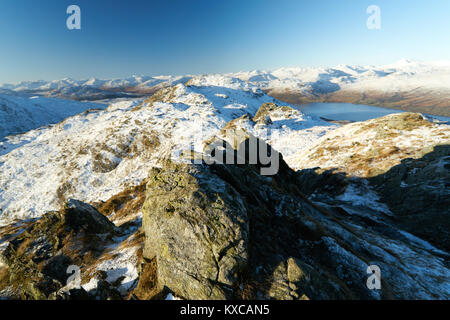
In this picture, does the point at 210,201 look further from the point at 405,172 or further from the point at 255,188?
the point at 405,172

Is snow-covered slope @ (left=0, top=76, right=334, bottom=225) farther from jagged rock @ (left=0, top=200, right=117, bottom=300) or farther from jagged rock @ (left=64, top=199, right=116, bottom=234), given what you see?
jagged rock @ (left=0, top=200, right=117, bottom=300)
